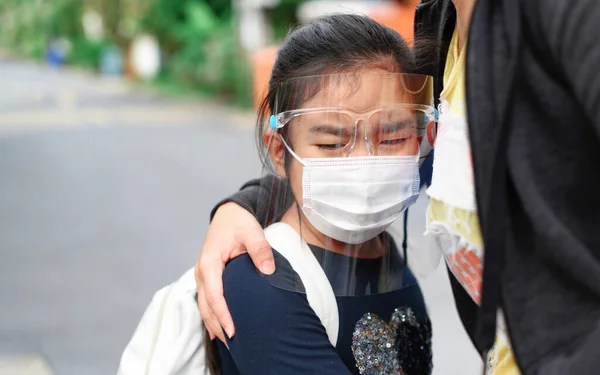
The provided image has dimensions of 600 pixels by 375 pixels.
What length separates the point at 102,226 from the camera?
21.5 ft

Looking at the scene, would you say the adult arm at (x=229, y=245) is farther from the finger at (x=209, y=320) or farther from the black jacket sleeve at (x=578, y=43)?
the black jacket sleeve at (x=578, y=43)

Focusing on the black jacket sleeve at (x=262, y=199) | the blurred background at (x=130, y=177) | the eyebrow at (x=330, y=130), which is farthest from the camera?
the blurred background at (x=130, y=177)

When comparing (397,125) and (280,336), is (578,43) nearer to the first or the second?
(397,125)

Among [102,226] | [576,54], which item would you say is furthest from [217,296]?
[102,226]

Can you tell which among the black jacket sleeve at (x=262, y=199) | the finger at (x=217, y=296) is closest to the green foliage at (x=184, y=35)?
the black jacket sleeve at (x=262, y=199)

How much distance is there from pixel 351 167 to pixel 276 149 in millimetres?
204

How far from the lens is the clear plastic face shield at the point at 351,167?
1398mm

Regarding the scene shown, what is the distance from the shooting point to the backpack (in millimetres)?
1444

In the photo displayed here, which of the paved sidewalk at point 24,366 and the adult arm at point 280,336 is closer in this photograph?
the adult arm at point 280,336

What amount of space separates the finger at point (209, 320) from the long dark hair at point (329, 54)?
9cm

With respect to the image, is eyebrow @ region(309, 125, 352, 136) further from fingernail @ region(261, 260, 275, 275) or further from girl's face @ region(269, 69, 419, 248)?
fingernail @ region(261, 260, 275, 275)

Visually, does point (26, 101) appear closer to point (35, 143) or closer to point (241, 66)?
point (241, 66)

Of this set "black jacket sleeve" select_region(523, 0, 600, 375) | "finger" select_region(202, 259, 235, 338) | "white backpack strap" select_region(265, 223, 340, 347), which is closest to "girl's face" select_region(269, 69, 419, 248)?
"white backpack strap" select_region(265, 223, 340, 347)

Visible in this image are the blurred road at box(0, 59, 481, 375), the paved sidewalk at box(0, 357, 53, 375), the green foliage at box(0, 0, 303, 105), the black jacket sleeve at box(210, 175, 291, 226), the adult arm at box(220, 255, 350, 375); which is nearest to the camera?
the adult arm at box(220, 255, 350, 375)
